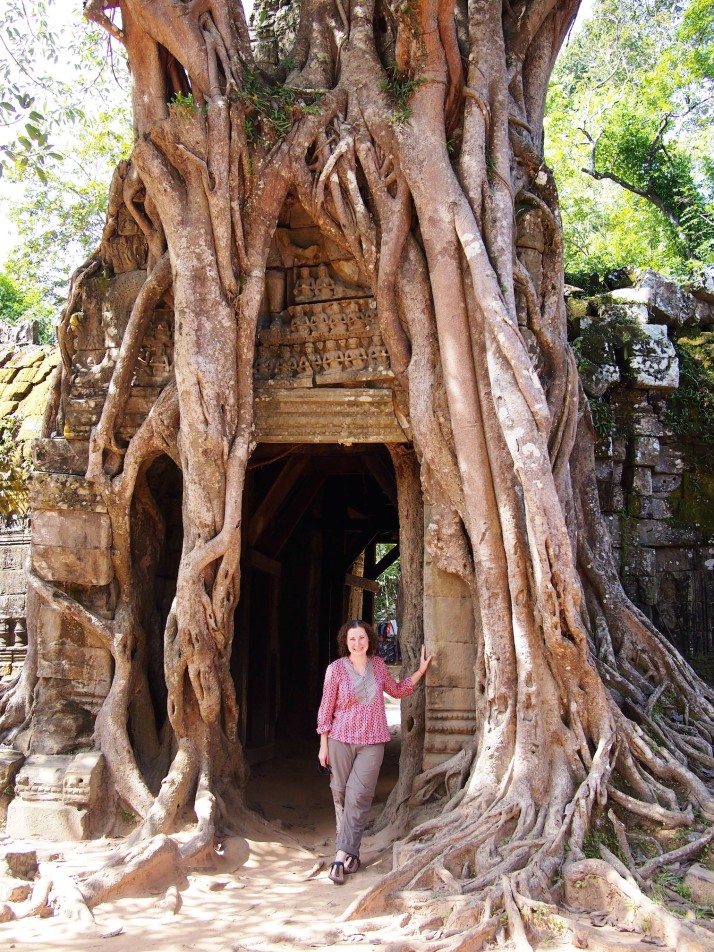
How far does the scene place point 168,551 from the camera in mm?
5598

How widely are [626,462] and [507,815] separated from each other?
116 inches

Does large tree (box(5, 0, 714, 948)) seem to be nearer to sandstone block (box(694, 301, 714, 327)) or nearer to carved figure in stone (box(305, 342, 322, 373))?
carved figure in stone (box(305, 342, 322, 373))

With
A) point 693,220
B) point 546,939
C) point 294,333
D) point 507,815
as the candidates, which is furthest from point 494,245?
point 693,220

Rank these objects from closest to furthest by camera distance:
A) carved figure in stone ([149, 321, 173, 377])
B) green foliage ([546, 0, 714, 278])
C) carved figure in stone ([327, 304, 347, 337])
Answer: carved figure in stone ([327, 304, 347, 337]), carved figure in stone ([149, 321, 173, 377]), green foliage ([546, 0, 714, 278])

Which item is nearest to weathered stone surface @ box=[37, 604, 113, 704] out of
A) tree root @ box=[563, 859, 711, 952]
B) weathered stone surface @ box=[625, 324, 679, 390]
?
tree root @ box=[563, 859, 711, 952]

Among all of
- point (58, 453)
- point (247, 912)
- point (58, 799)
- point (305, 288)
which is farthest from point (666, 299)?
point (58, 799)

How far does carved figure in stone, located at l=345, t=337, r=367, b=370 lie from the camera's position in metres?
4.83

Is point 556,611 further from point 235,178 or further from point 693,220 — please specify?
point 693,220

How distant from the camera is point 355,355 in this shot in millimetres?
4844

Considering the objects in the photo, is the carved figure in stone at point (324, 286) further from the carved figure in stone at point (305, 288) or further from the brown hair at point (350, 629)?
the brown hair at point (350, 629)

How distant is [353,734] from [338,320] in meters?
2.32

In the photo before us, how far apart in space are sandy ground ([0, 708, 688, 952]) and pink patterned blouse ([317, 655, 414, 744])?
0.61m

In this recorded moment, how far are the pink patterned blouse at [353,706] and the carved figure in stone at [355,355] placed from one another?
67.4 inches

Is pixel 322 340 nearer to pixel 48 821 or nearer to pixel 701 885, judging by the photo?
pixel 48 821
